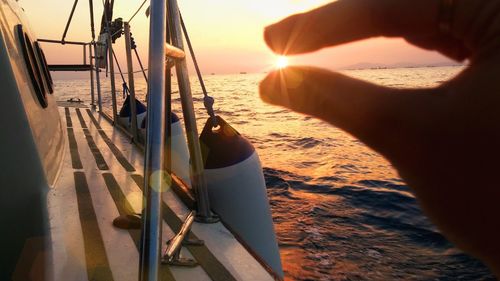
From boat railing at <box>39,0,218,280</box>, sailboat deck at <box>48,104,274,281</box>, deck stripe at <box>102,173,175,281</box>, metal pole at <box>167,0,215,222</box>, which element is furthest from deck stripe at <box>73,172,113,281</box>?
metal pole at <box>167,0,215,222</box>

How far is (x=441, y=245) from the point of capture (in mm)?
4527

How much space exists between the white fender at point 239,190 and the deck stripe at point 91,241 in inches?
30.3

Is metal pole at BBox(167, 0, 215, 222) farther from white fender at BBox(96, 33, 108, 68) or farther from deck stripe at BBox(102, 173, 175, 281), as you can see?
white fender at BBox(96, 33, 108, 68)

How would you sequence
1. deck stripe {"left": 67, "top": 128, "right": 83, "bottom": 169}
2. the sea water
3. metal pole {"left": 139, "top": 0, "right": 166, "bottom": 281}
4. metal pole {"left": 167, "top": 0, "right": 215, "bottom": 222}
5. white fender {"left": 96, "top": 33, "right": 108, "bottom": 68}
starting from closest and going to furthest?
metal pole {"left": 139, "top": 0, "right": 166, "bottom": 281} → metal pole {"left": 167, "top": 0, "right": 215, "bottom": 222} → deck stripe {"left": 67, "top": 128, "right": 83, "bottom": 169} → the sea water → white fender {"left": 96, "top": 33, "right": 108, "bottom": 68}

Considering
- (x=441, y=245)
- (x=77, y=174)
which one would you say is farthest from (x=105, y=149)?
(x=441, y=245)

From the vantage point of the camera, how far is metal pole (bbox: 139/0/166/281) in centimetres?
100

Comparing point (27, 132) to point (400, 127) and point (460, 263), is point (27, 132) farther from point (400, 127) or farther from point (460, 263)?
point (460, 263)

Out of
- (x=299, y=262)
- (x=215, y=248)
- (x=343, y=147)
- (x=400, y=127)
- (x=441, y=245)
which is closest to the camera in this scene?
(x=400, y=127)

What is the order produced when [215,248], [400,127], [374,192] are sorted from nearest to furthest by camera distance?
[400,127], [215,248], [374,192]

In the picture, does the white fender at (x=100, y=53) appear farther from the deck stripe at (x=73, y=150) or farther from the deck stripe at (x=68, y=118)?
the deck stripe at (x=73, y=150)

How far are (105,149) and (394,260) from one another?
3.15 m

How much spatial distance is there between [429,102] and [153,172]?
777mm

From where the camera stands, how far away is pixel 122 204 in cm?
258

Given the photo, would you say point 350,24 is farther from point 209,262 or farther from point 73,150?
point 73,150
